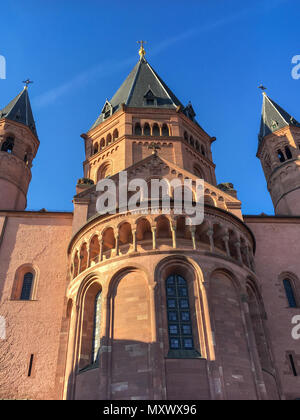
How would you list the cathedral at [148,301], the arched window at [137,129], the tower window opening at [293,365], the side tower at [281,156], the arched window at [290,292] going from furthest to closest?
1. the side tower at [281,156]
2. the arched window at [137,129]
3. the arched window at [290,292]
4. the tower window opening at [293,365]
5. the cathedral at [148,301]

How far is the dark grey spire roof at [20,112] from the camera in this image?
35.0 meters

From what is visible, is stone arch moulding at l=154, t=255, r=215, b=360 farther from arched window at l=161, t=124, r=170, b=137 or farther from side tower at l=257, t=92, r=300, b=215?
side tower at l=257, t=92, r=300, b=215

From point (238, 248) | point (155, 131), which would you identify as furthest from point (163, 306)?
point (155, 131)

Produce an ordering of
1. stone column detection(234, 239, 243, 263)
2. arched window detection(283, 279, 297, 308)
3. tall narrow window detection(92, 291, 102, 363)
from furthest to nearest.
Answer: arched window detection(283, 279, 297, 308)
stone column detection(234, 239, 243, 263)
tall narrow window detection(92, 291, 102, 363)

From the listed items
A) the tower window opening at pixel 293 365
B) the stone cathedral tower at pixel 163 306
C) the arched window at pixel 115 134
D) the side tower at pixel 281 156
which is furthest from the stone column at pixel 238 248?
the arched window at pixel 115 134

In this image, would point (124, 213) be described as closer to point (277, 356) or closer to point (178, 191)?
point (178, 191)

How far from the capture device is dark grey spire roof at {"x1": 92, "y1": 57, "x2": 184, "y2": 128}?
3494cm

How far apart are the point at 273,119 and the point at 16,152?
2375 cm

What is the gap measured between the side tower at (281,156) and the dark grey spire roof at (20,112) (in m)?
21.1

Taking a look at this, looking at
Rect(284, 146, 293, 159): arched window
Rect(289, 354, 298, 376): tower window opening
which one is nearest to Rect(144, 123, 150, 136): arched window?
Rect(284, 146, 293, 159): arched window

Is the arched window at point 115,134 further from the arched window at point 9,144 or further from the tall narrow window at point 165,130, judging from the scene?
the arched window at point 9,144

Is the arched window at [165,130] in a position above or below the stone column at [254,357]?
above

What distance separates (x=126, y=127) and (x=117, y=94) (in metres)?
8.80

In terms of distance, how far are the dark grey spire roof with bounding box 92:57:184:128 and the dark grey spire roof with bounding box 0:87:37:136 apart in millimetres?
5769
